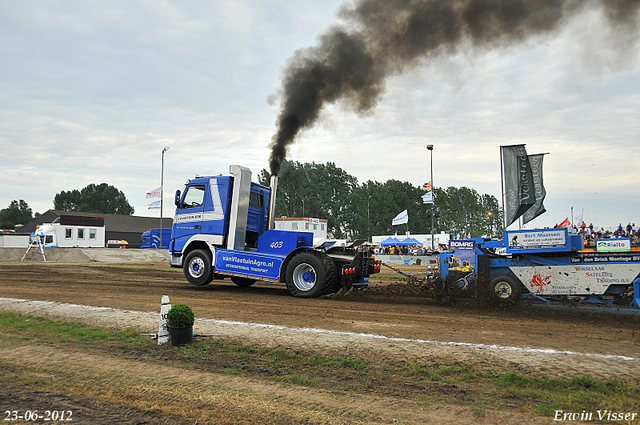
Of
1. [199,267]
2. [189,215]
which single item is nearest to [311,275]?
[199,267]

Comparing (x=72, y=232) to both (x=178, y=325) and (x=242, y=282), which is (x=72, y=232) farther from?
(x=178, y=325)

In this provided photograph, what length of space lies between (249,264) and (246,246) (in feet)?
3.52

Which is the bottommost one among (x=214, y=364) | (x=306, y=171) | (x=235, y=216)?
(x=214, y=364)

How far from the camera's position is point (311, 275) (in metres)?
10.8

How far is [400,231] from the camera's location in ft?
295

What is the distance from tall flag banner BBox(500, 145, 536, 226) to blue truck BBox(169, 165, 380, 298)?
6547 millimetres

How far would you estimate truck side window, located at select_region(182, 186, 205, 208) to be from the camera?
12.4 metres

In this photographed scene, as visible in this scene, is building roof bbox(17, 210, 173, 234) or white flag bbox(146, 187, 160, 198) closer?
white flag bbox(146, 187, 160, 198)

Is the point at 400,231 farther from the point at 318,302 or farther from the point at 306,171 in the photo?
the point at 318,302

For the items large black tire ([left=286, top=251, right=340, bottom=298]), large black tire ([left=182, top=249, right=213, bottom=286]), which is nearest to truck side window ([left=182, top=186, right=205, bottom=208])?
large black tire ([left=182, top=249, right=213, bottom=286])

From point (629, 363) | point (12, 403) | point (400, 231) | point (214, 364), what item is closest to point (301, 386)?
point (214, 364)

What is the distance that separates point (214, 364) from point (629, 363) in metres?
4.92

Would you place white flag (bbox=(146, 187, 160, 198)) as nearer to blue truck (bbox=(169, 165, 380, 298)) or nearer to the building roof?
the building roof

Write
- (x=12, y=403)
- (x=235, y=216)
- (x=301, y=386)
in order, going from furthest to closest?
(x=235, y=216)
(x=301, y=386)
(x=12, y=403)
